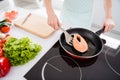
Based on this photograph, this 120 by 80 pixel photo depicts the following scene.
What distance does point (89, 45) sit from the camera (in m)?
0.80

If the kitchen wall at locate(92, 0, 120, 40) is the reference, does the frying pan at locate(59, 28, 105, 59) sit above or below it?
above

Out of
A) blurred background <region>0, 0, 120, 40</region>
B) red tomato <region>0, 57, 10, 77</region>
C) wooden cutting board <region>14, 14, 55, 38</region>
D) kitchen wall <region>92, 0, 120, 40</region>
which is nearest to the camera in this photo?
red tomato <region>0, 57, 10, 77</region>

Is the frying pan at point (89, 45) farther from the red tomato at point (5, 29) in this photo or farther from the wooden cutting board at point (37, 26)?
the red tomato at point (5, 29)

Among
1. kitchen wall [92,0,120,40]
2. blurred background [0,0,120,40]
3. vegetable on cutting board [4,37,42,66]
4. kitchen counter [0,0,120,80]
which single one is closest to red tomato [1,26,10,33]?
kitchen counter [0,0,120,80]

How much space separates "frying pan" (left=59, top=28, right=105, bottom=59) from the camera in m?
0.73

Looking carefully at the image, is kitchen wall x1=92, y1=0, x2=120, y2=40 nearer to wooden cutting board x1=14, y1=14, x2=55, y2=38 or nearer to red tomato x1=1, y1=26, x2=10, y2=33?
wooden cutting board x1=14, y1=14, x2=55, y2=38

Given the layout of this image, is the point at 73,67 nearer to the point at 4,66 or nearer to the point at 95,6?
the point at 4,66

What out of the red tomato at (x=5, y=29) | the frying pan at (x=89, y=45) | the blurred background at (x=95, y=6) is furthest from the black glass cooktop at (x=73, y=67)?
the blurred background at (x=95, y=6)

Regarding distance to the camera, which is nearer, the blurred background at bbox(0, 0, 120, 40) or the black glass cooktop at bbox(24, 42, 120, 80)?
the black glass cooktop at bbox(24, 42, 120, 80)

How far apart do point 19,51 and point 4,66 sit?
9 cm

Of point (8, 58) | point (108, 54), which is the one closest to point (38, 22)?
point (8, 58)

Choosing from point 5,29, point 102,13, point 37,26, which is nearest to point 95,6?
point 102,13

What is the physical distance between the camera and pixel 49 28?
898 mm

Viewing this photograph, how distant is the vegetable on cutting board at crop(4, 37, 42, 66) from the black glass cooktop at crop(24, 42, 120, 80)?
2.2 inches
